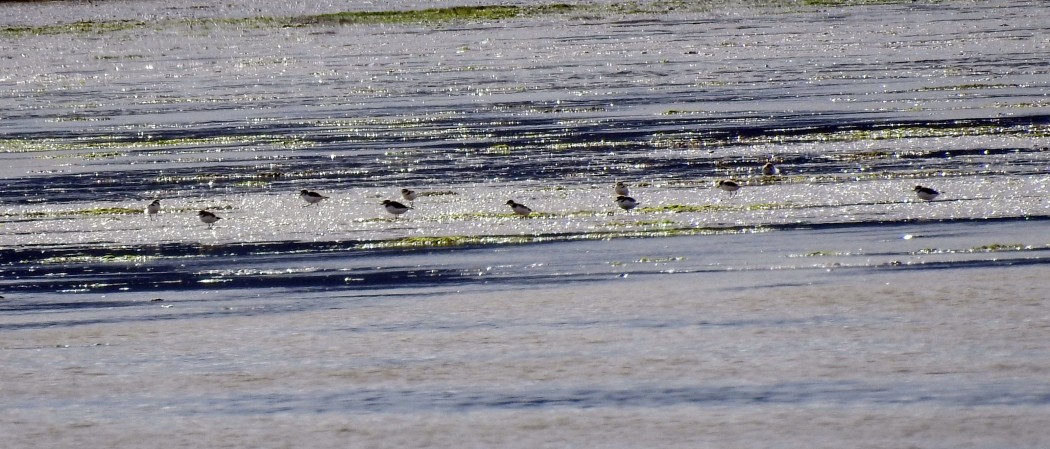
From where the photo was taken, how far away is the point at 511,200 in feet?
47.5

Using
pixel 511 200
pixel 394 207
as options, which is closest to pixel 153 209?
pixel 394 207

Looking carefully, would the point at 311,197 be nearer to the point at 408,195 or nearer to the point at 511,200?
the point at 408,195

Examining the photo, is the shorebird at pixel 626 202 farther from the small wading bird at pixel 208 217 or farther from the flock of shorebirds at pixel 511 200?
the small wading bird at pixel 208 217

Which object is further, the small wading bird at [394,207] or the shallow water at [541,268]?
the small wading bird at [394,207]

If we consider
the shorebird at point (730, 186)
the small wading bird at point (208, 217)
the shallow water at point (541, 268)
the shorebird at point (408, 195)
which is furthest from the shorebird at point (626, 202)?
the small wading bird at point (208, 217)

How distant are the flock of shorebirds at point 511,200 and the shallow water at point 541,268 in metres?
0.11

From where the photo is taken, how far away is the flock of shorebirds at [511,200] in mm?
13663

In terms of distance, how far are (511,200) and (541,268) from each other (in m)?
3.28

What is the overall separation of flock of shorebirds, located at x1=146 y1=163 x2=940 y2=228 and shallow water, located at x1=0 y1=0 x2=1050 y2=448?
0.11m

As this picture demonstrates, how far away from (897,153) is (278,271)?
780 cm

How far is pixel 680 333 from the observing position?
8867mm

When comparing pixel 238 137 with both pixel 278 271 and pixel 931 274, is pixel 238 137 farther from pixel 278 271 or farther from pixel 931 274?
pixel 931 274

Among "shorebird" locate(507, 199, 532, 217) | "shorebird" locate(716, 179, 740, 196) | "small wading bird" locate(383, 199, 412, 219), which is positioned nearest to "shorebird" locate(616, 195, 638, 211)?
"shorebird" locate(507, 199, 532, 217)

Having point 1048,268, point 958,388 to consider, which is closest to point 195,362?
point 958,388
